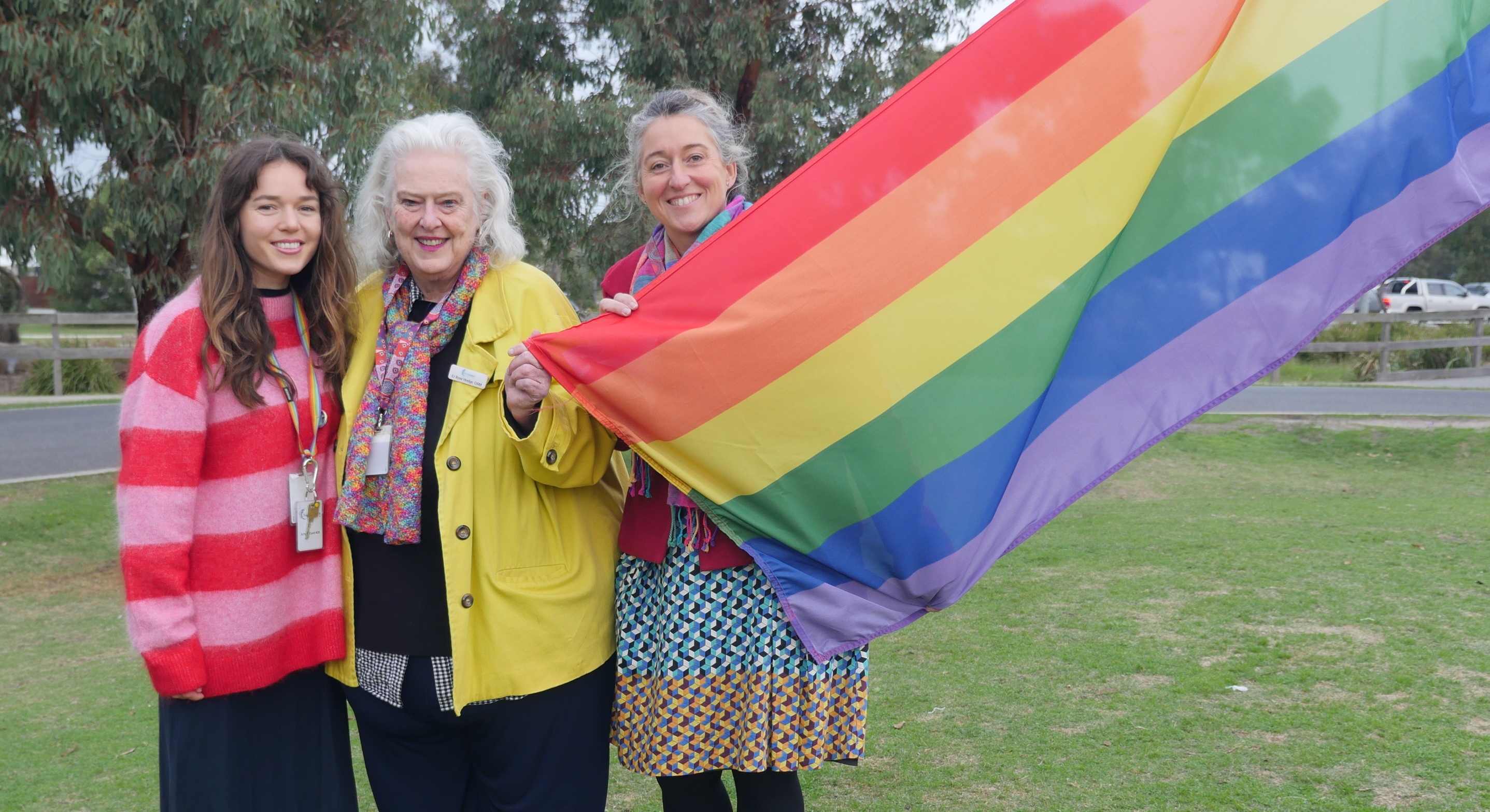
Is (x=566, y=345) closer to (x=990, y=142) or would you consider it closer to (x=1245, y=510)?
(x=990, y=142)

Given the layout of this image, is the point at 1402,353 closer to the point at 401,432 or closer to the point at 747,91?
the point at 747,91

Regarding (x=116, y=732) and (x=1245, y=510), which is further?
(x=1245, y=510)

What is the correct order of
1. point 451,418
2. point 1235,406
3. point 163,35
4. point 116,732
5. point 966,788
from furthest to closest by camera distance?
point 1235,406 < point 163,35 < point 116,732 < point 966,788 < point 451,418

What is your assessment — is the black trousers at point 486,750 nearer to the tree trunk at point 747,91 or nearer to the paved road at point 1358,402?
the tree trunk at point 747,91

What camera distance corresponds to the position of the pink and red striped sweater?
2168 millimetres

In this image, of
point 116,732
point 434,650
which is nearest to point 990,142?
point 434,650

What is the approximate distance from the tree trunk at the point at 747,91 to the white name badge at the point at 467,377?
7.27 meters

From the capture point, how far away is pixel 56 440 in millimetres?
12000

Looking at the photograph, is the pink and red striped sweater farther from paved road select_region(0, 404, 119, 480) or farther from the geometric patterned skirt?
paved road select_region(0, 404, 119, 480)

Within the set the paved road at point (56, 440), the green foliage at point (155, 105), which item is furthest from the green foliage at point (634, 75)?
the paved road at point (56, 440)

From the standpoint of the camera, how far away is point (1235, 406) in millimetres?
13734

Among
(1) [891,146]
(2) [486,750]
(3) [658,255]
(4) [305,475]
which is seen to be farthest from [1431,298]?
(4) [305,475]

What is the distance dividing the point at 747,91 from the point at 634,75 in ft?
3.23

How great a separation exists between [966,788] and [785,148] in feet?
22.2
